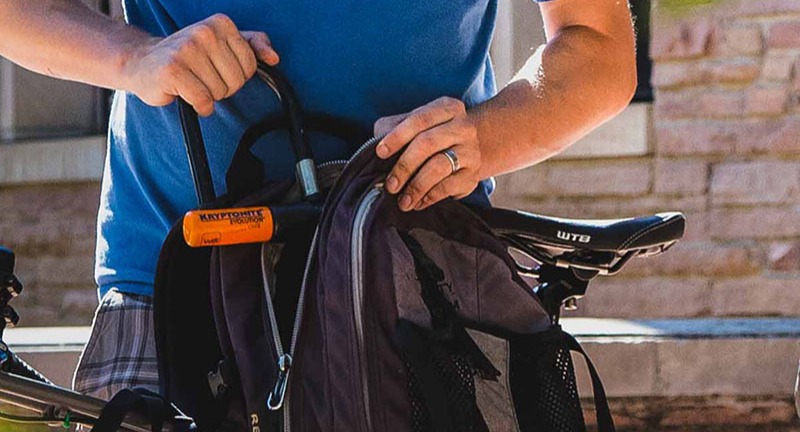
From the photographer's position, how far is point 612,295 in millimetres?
5590

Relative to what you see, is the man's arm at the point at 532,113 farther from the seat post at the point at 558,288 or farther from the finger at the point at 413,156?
the seat post at the point at 558,288

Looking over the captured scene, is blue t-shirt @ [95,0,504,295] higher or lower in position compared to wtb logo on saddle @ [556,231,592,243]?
higher

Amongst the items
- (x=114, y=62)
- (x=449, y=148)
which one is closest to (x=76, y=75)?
(x=114, y=62)

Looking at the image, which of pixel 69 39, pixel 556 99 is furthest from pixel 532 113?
pixel 69 39

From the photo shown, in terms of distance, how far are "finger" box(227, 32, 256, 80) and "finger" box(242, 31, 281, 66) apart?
0.03 m

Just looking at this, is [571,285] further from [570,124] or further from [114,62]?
[114,62]

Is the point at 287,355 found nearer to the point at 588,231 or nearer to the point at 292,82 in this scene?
the point at 292,82

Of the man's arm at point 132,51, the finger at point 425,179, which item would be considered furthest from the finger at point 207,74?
the finger at point 425,179

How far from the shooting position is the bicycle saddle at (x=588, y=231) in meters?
1.85

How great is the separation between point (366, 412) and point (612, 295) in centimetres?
415

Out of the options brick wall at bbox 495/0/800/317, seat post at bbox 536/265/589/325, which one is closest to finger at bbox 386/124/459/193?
seat post at bbox 536/265/589/325

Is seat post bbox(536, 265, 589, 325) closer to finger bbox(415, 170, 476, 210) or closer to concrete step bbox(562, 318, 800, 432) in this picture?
finger bbox(415, 170, 476, 210)

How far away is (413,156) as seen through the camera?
5.28ft

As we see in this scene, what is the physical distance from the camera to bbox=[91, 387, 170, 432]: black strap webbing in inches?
62.8
